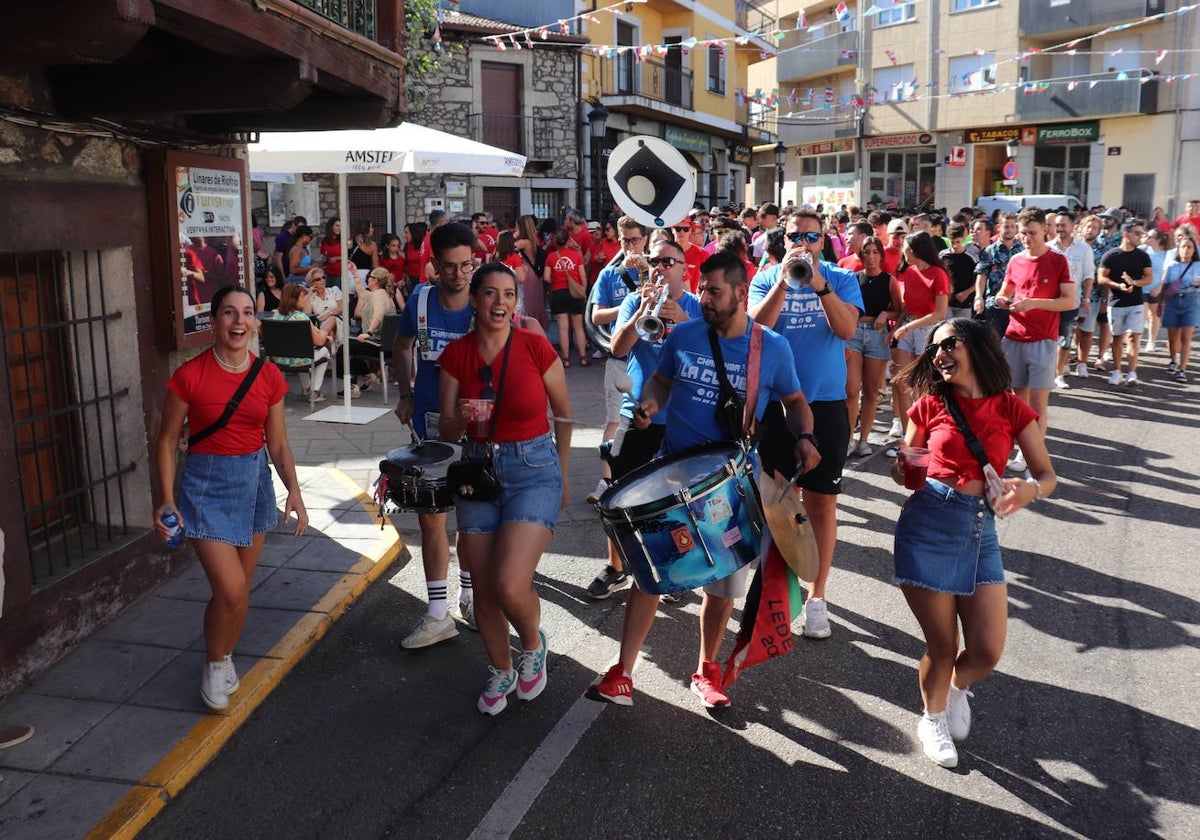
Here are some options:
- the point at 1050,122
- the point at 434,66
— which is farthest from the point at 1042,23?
the point at 434,66

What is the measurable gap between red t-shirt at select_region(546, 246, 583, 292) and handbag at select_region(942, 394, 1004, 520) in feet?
32.7

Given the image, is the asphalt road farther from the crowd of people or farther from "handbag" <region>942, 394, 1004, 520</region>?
"handbag" <region>942, 394, 1004, 520</region>

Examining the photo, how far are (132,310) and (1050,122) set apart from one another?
32.8 metres

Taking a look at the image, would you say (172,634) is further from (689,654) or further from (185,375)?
(689,654)

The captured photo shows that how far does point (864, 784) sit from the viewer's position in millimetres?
3629

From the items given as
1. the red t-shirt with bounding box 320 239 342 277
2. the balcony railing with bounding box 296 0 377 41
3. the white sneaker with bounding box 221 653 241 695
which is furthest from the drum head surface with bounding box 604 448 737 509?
the red t-shirt with bounding box 320 239 342 277

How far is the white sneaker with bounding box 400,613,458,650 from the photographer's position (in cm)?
479

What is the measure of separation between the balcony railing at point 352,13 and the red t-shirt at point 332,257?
7.76 m

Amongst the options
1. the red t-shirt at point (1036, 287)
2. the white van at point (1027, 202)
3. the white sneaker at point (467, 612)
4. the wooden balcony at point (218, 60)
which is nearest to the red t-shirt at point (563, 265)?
the red t-shirt at point (1036, 287)

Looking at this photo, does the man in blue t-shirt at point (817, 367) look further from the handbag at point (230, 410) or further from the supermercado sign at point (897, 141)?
the supermercado sign at point (897, 141)

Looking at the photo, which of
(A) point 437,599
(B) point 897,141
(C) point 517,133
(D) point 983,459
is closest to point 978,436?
(D) point 983,459

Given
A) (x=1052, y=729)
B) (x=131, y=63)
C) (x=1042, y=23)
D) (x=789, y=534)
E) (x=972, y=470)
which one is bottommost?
(x=1052, y=729)

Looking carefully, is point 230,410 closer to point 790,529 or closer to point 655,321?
point 655,321

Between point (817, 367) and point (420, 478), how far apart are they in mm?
2288
